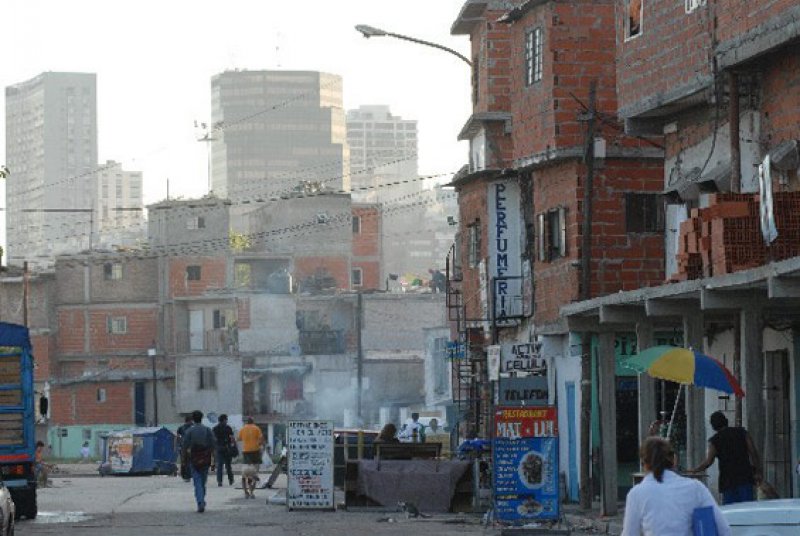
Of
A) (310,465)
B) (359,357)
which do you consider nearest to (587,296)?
(310,465)

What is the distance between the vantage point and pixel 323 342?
363 feet

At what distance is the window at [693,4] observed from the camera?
30173 mm

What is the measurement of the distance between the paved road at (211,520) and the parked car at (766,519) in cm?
1278

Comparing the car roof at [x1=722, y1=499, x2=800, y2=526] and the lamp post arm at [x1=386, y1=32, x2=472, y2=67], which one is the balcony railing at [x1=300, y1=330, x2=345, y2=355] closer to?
the lamp post arm at [x1=386, y1=32, x2=472, y2=67]

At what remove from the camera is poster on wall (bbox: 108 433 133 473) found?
7612 centimetres

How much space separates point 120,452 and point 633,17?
152 ft

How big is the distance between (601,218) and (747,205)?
500 inches

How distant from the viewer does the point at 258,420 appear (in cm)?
10831

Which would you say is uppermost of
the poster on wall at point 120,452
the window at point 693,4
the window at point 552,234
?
the window at point 693,4

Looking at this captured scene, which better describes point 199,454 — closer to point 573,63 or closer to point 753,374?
point 573,63

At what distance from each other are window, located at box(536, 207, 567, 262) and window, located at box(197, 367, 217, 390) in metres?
69.2

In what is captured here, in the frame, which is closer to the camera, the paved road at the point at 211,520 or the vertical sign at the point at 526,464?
the vertical sign at the point at 526,464

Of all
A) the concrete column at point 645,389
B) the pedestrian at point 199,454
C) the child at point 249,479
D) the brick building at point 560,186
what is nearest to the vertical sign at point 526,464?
the concrete column at point 645,389

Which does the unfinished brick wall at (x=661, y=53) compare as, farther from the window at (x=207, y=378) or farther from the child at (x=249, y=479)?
the window at (x=207, y=378)
